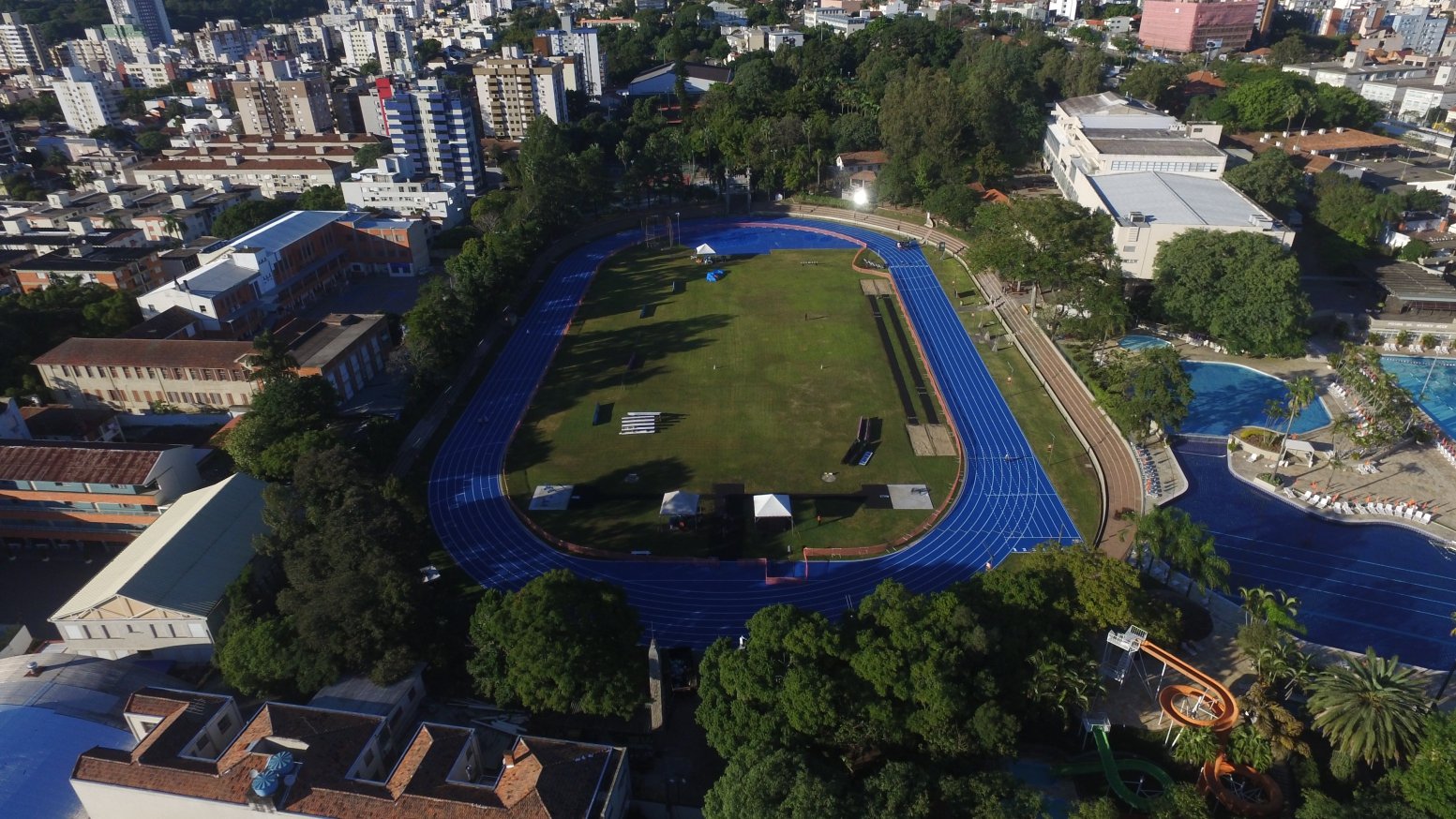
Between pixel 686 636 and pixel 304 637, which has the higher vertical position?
pixel 304 637

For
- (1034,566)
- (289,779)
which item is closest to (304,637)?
(289,779)

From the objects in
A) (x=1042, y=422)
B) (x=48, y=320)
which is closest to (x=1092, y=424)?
(x=1042, y=422)

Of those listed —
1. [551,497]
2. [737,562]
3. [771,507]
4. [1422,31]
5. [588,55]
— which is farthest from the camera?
[1422,31]

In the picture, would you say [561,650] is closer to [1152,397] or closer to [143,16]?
[1152,397]

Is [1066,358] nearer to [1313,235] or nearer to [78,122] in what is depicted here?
[1313,235]

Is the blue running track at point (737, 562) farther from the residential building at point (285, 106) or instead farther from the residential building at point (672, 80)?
the residential building at point (285, 106)

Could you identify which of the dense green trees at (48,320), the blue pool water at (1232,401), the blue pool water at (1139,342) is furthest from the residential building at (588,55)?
the blue pool water at (1232,401)
